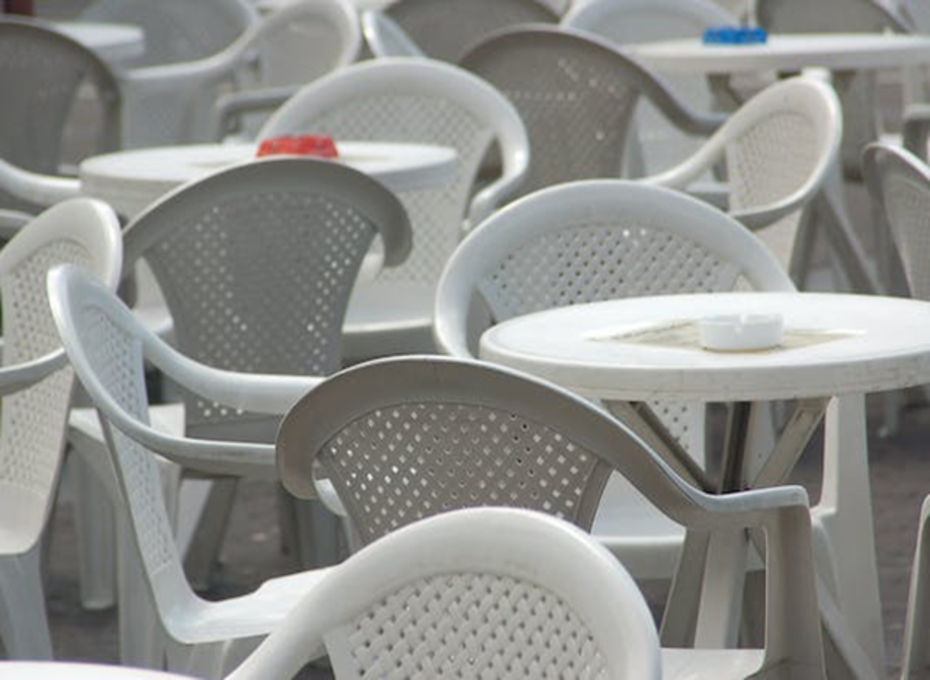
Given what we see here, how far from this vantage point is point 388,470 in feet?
9.46

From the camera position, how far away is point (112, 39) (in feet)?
28.1

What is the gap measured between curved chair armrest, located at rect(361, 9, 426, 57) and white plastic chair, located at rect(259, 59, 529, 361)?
1.35m

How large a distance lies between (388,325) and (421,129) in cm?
109

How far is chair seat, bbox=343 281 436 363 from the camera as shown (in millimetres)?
5465

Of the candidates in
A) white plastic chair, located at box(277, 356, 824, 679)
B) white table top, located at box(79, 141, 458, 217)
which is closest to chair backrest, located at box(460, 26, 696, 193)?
white table top, located at box(79, 141, 458, 217)

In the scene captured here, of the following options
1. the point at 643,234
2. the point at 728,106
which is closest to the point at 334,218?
the point at 643,234

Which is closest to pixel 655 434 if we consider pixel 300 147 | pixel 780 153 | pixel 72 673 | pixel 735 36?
pixel 72 673

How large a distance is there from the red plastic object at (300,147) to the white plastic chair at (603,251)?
3.55ft

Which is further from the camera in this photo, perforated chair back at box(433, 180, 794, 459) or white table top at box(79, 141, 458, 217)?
white table top at box(79, 141, 458, 217)

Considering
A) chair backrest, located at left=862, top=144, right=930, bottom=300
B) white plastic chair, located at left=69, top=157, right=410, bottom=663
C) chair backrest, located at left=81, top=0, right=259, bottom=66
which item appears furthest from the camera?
chair backrest, located at left=81, top=0, right=259, bottom=66

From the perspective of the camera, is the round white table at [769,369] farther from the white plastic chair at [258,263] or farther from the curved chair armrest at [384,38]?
the curved chair armrest at [384,38]

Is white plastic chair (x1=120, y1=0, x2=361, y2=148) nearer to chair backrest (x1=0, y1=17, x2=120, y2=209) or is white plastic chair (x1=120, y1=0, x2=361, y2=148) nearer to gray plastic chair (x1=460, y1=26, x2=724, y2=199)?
chair backrest (x1=0, y1=17, x2=120, y2=209)

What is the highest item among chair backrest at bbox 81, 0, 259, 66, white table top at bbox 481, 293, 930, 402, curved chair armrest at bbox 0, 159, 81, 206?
white table top at bbox 481, 293, 930, 402

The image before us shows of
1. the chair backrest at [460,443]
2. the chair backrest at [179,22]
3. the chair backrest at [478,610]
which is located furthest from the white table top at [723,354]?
the chair backrest at [179,22]
